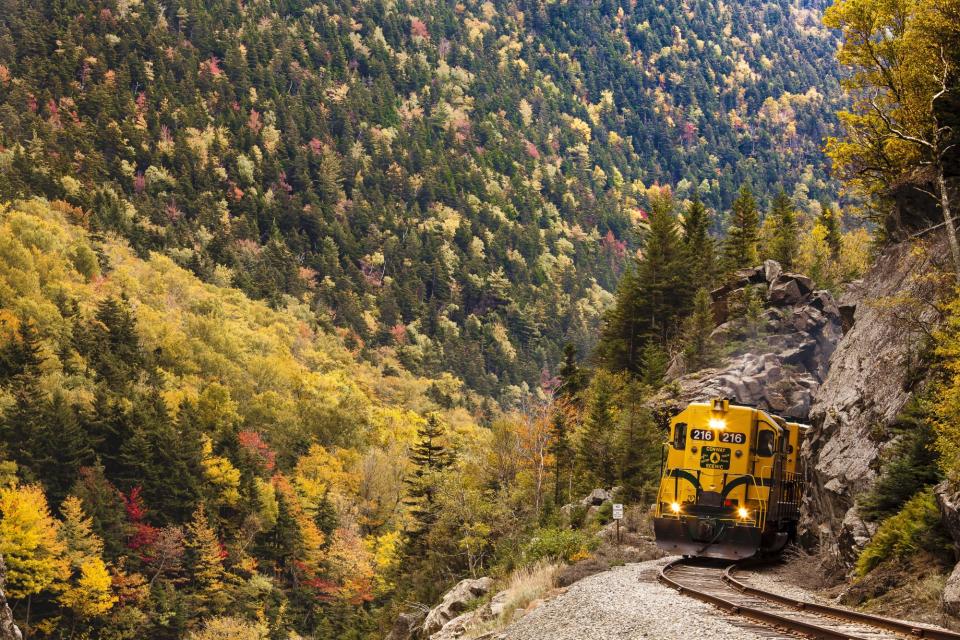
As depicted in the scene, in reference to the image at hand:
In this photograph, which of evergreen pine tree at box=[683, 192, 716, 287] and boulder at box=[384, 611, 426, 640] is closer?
boulder at box=[384, 611, 426, 640]

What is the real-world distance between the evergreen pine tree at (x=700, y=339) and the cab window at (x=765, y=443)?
29824 mm

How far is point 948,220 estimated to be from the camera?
21250mm

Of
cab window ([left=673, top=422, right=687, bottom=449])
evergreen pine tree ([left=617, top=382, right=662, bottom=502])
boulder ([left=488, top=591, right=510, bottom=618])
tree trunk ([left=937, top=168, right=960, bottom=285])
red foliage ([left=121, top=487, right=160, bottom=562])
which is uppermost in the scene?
tree trunk ([left=937, top=168, right=960, bottom=285])

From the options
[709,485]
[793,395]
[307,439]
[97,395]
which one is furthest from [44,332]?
[709,485]

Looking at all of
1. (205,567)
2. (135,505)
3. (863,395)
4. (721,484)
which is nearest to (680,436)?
(721,484)

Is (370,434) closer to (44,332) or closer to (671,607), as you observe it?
(44,332)

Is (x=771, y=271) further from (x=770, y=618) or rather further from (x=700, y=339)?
(x=770, y=618)

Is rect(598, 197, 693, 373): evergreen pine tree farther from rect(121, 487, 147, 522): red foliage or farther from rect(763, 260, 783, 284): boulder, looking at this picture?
rect(121, 487, 147, 522): red foliage

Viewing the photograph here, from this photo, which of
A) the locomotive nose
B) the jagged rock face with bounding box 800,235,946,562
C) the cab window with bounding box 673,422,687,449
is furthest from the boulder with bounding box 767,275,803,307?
the locomotive nose

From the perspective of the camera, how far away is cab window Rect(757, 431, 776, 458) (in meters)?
24.9

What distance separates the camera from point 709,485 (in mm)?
24719

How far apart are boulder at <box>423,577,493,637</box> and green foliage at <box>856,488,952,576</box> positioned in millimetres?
15900

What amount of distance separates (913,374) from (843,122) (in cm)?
1107

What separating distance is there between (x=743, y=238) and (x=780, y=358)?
23128mm
